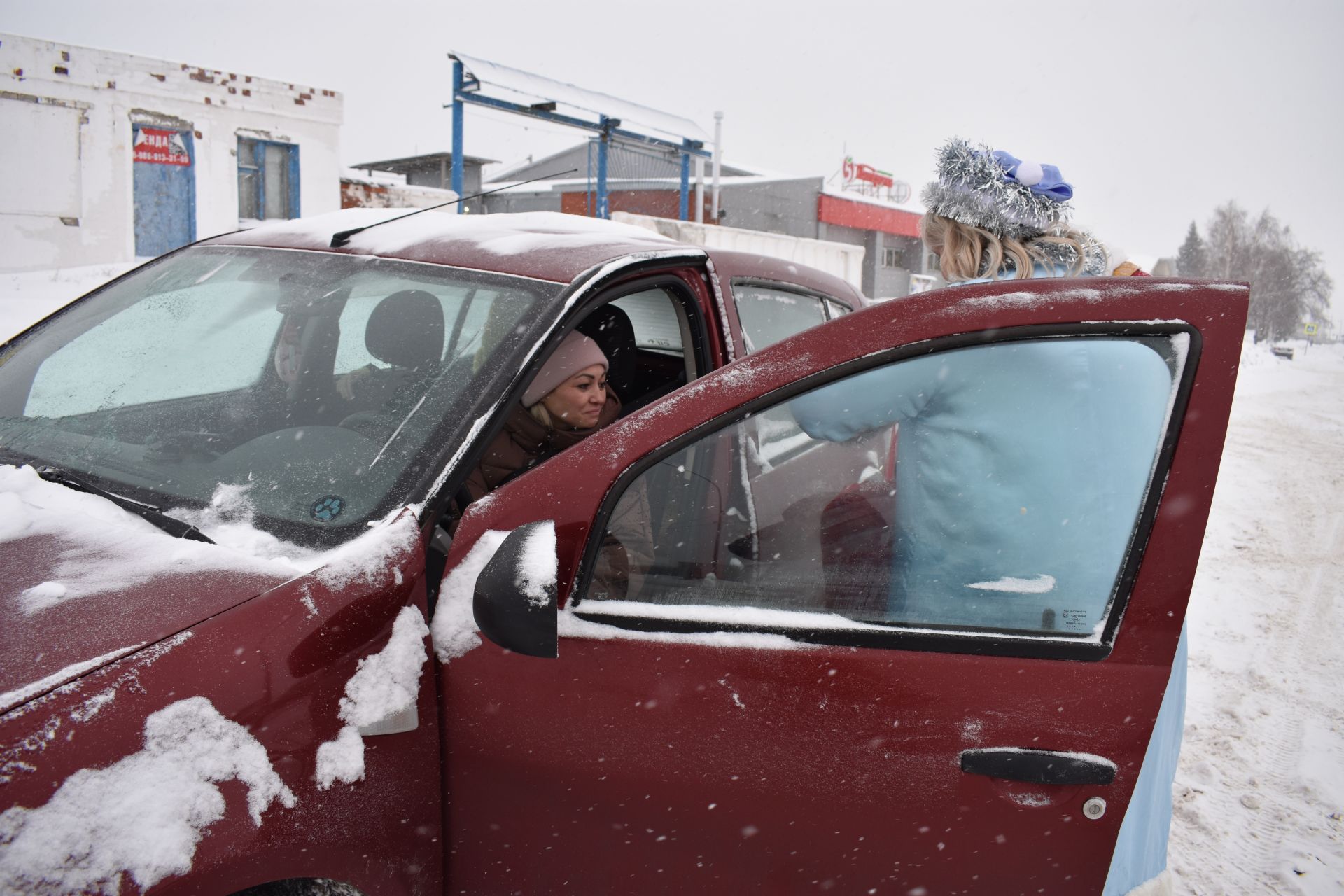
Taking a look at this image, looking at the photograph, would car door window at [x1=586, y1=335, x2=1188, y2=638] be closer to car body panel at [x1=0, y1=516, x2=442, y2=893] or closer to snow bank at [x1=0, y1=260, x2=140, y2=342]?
car body panel at [x1=0, y1=516, x2=442, y2=893]

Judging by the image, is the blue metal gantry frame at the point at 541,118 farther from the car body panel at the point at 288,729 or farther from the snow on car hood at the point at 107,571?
the car body panel at the point at 288,729

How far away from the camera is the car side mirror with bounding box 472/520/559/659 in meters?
1.24

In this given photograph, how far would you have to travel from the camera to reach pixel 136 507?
5.19 feet

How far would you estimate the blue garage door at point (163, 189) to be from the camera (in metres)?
14.4

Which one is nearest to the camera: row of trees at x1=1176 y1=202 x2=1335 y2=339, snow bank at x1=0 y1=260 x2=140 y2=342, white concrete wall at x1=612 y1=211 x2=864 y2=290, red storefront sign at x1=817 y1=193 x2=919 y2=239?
snow bank at x1=0 y1=260 x2=140 y2=342

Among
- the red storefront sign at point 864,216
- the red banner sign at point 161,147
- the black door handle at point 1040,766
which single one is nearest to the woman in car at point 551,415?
the black door handle at point 1040,766

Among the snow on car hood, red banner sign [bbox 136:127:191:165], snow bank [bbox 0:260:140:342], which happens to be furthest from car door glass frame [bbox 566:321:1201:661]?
red banner sign [bbox 136:127:191:165]

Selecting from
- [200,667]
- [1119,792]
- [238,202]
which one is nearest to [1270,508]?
[1119,792]

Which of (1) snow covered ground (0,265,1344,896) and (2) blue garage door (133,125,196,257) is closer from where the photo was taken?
(1) snow covered ground (0,265,1344,896)

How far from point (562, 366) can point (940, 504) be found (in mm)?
1095

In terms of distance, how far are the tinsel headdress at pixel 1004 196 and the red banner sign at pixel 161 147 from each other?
16078 millimetres

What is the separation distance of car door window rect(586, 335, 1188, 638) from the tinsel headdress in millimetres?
739

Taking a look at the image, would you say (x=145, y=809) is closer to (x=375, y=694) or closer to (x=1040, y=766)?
(x=375, y=694)

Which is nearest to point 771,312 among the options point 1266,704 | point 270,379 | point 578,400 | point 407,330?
point 578,400
